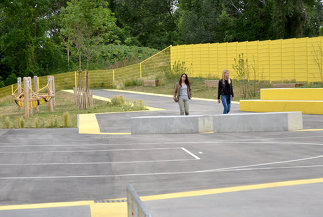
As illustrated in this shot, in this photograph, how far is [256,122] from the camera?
1683 cm

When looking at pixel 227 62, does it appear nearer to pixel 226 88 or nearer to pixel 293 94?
pixel 293 94

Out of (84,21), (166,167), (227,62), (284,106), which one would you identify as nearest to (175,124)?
(166,167)

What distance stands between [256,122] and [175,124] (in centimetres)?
239

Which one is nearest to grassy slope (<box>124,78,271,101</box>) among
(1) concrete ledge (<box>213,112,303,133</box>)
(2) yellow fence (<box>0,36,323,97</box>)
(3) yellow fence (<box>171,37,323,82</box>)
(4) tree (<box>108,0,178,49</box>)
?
(3) yellow fence (<box>171,37,323,82</box>)

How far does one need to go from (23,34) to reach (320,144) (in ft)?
118

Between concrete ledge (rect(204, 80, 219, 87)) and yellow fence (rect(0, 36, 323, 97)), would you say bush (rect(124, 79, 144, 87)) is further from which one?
concrete ledge (rect(204, 80, 219, 87))

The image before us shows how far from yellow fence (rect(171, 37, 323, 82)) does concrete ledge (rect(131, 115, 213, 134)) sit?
14821mm

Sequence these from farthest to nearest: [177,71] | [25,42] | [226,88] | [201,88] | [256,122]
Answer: [25,42] < [177,71] < [201,88] < [226,88] < [256,122]

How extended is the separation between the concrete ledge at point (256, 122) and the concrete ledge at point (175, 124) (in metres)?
0.34

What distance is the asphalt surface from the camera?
7.70m

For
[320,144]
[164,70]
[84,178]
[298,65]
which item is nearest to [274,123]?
[320,144]

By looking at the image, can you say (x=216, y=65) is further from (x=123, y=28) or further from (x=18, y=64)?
(x=123, y=28)

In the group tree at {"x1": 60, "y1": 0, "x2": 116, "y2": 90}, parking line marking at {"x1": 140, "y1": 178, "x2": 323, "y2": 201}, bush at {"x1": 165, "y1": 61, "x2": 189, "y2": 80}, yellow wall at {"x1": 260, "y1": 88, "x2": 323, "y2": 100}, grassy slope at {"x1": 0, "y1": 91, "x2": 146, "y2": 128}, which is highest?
tree at {"x1": 60, "y1": 0, "x2": 116, "y2": 90}

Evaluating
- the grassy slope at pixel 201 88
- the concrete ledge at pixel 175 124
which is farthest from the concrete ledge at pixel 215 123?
the grassy slope at pixel 201 88
